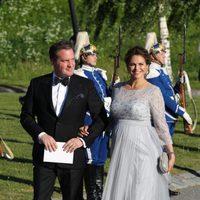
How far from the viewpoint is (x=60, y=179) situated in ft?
20.3

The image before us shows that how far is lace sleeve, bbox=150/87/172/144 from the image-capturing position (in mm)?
6477

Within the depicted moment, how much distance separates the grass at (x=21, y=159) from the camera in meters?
9.05

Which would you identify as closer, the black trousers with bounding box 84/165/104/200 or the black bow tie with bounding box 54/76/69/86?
the black bow tie with bounding box 54/76/69/86

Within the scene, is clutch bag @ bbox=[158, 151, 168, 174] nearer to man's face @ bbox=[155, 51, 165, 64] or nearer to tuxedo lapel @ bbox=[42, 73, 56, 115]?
tuxedo lapel @ bbox=[42, 73, 56, 115]

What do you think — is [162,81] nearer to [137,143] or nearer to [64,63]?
[137,143]

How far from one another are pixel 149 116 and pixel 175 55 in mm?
26729

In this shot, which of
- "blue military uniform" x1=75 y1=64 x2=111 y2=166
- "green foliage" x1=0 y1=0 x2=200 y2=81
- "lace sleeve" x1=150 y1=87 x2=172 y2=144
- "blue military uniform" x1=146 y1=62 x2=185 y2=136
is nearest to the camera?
"lace sleeve" x1=150 y1=87 x2=172 y2=144

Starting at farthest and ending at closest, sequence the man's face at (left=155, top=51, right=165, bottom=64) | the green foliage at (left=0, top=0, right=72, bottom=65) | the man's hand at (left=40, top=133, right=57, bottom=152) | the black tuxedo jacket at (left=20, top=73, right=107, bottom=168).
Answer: the green foliage at (left=0, top=0, right=72, bottom=65)
the man's face at (left=155, top=51, right=165, bottom=64)
the black tuxedo jacket at (left=20, top=73, right=107, bottom=168)
the man's hand at (left=40, top=133, right=57, bottom=152)

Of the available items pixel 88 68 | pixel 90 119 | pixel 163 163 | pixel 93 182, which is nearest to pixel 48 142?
pixel 163 163

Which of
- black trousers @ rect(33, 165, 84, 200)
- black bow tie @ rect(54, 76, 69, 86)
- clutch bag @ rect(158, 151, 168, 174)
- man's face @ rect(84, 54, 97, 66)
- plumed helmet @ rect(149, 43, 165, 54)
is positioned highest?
plumed helmet @ rect(149, 43, 165, 54)

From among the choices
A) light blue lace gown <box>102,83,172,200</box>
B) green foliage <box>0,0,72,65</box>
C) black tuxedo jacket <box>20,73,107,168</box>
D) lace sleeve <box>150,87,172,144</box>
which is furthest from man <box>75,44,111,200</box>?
green foliage <box>0,0,72,65</box>

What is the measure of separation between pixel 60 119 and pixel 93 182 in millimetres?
2121

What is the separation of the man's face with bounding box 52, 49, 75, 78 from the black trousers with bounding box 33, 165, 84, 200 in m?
0.70

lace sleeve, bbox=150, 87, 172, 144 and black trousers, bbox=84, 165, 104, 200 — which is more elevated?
lace sleeve, bbox=150, 87, 172, 144
